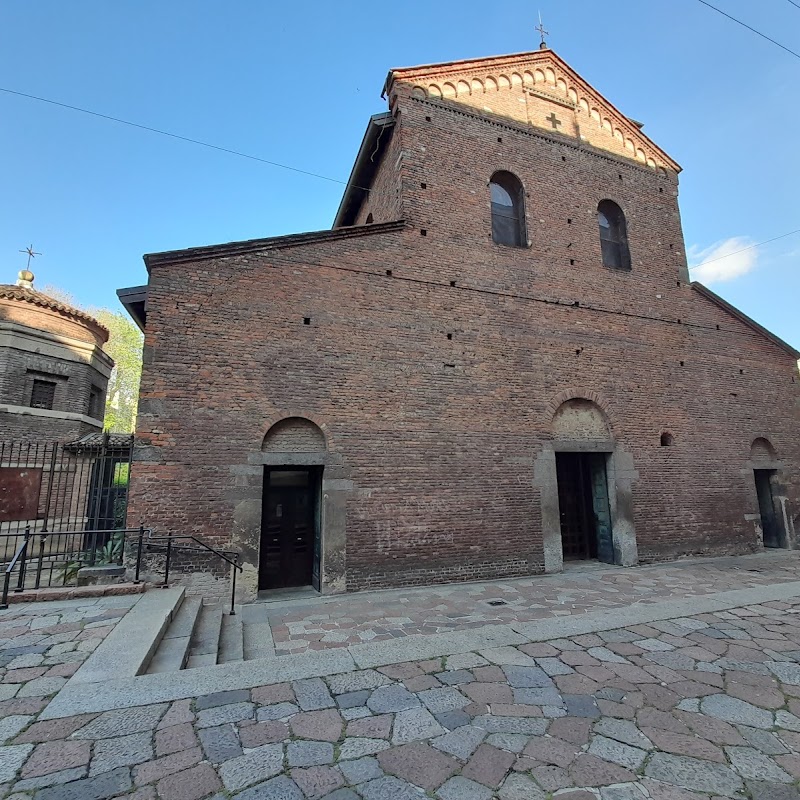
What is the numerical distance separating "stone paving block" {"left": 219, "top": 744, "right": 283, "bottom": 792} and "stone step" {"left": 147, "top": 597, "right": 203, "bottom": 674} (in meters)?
1.68

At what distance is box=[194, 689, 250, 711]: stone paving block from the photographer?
3.54 m

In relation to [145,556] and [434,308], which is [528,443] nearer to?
[434,308]

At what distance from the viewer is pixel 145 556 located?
6.76 m

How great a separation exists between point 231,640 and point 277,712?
2310mm

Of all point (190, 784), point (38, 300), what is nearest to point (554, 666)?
point (190, 784)

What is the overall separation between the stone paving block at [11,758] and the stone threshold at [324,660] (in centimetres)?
34

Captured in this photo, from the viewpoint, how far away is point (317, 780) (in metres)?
2.75

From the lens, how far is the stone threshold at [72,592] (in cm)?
595

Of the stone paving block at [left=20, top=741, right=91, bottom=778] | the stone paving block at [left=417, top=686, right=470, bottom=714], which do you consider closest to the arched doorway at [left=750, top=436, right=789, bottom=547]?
the stone paving block at [left=417, top=686, right=470, bottom=714]

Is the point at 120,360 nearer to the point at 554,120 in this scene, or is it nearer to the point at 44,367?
the point at 44,367

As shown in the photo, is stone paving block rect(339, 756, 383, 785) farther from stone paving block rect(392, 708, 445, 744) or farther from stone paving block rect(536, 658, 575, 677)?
stone paving block rect(536, 658, 575, 677)

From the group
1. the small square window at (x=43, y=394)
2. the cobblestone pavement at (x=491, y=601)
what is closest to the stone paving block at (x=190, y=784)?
the cobblestone pavement at (x=491, y=601)

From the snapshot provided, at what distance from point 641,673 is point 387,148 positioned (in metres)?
11.1

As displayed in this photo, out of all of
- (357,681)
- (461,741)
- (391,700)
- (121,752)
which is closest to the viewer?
(121,752)
